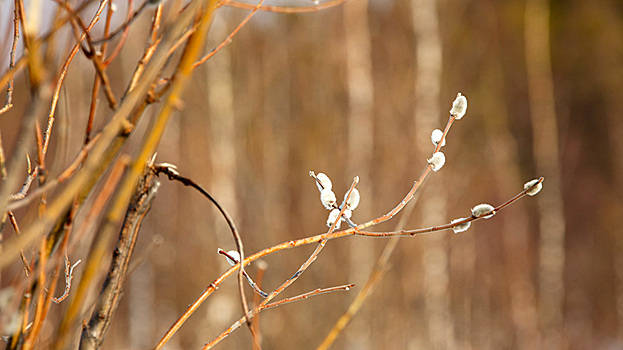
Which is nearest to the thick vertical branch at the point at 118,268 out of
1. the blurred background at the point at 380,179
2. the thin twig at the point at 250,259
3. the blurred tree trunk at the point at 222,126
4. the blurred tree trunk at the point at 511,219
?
the thin twig at the point at 250,259

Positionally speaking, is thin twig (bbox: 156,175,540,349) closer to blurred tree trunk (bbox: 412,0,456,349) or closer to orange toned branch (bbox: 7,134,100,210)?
orange toned branch (bbox: 7,134,100,210)

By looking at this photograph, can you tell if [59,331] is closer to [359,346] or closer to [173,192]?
[359,346]

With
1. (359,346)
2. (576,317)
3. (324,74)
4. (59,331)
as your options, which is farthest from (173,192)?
(59,331)

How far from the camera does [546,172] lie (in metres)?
5.82

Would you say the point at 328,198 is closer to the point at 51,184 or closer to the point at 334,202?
the point at 334,202

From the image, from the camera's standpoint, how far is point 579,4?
7629 millimetres

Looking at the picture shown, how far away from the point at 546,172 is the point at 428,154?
167 cm

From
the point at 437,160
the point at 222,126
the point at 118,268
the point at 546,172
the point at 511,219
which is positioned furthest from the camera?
the point at 511,219

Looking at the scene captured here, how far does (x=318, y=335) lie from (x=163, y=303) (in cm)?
207

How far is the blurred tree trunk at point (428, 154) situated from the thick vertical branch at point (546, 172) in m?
1.17

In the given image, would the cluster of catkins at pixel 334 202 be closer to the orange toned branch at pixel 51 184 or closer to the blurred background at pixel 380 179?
the orange toned branch at pixel 51 184

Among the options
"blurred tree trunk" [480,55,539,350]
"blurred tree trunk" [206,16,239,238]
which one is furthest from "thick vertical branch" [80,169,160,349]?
"blurred tree trunk" [480,55,539,350]

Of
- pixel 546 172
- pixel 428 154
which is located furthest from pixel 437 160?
pixel 546 172

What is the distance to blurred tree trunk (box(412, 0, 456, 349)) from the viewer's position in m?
4.91
